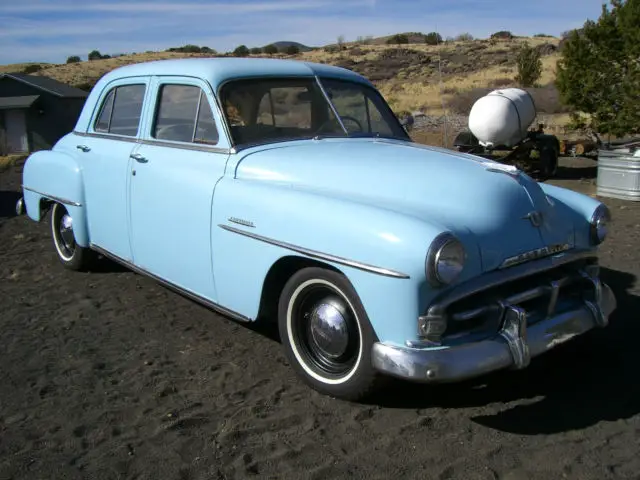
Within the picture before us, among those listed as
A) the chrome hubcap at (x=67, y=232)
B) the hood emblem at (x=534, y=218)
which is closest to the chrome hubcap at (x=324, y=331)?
the hood emblem at (x=534, y=218)

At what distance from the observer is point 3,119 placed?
1909cm

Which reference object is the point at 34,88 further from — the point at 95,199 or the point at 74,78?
the point at 74,78

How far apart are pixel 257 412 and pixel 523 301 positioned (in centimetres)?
144

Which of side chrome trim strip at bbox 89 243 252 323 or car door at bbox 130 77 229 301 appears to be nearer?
side chrome trim strip at bbox 89 243 252 323

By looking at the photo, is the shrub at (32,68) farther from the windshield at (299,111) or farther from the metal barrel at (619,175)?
the windshield at (299,111)

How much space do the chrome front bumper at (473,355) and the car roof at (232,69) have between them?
218 centimetres

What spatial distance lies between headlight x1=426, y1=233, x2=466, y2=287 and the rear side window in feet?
9.12

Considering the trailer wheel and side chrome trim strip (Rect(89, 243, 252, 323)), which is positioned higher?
side chrome trim strip (Rect(89, 243, 252, 323))

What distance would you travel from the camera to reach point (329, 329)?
326cm

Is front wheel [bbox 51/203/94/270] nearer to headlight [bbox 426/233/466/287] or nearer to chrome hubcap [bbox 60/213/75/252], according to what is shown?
chrome hubcap [bbox 60/213/75/252]

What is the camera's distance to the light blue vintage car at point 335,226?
9.51ft

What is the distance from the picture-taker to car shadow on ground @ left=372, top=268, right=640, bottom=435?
3.12m

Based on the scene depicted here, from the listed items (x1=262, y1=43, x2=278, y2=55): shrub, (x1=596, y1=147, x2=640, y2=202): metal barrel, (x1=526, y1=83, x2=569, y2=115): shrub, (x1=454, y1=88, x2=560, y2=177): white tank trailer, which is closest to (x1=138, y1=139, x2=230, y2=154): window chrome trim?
(x1=596, y1=147, x2=640, y2=202): metal barrel

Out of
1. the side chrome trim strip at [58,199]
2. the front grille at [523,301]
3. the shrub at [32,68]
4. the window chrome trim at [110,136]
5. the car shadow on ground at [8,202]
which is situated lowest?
the car shadow on ground at [8,202]
